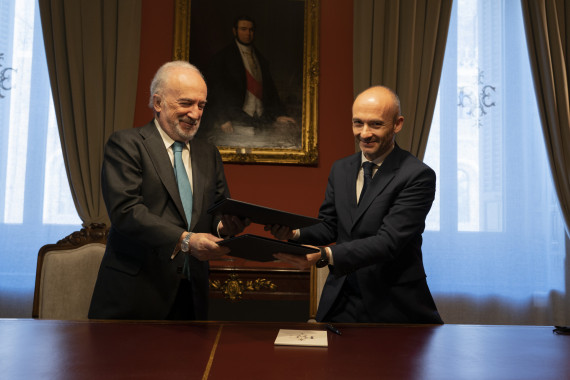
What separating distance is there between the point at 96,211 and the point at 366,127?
2.75 m

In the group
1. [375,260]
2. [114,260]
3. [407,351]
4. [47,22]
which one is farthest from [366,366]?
[47,22]

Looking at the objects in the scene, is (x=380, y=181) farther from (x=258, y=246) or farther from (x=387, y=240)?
(x=258, y=246)

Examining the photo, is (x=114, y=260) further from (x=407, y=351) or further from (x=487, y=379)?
(x=487, y=379)

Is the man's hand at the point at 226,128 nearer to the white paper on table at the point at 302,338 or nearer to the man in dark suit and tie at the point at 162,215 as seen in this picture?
the man in dark suit and tie at the point at 162,215

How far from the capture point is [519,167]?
4.95 meters

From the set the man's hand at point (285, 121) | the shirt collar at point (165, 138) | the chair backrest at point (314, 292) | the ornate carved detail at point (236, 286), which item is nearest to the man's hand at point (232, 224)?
the shirt collar at point (165, 138)

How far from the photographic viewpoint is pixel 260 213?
2.15 metres

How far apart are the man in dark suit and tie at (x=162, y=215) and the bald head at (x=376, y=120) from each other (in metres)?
0.80

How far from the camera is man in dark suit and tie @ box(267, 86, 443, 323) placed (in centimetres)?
244

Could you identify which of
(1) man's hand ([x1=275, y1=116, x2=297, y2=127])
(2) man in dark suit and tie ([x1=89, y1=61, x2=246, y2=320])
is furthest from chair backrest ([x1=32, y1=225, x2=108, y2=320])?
(1) man's hand ([x1=275, y1=116, x2=297, y2=127])

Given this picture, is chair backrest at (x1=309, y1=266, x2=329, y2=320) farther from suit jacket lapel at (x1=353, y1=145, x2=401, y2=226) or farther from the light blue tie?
the light blue tie

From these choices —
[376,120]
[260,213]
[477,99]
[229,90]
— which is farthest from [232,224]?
[477,99]

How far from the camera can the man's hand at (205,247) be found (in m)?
2.18

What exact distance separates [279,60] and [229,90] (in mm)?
538
